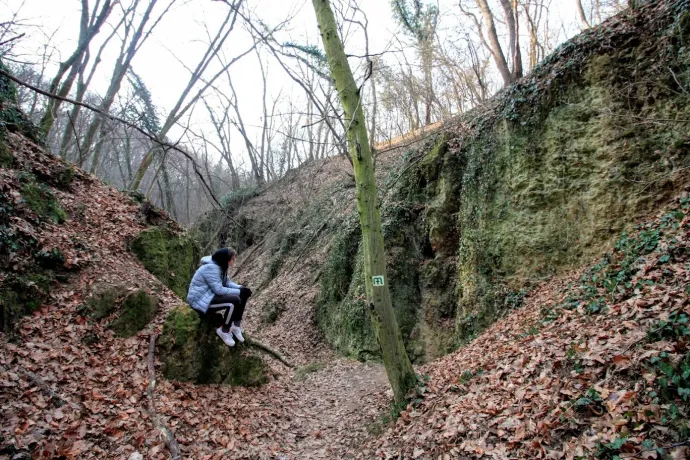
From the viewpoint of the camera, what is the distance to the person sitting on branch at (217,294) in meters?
6.48

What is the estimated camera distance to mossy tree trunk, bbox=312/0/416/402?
5695 millimetres

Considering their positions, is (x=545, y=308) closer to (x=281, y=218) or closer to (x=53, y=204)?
(x=53, y=204)

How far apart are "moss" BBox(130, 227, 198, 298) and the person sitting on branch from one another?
236cm

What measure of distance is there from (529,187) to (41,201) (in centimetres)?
975

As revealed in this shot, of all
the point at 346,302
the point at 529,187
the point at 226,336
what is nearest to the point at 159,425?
the point at 226,336

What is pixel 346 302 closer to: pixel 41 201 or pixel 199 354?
pixel 199 354

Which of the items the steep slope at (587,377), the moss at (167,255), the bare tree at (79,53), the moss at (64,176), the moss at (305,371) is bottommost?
the moss at (305,371)

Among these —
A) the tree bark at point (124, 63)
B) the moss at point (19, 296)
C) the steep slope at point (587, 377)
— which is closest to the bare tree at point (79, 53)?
the tree bark at point (124, 63)

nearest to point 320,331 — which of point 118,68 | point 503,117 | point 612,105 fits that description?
point 503,117

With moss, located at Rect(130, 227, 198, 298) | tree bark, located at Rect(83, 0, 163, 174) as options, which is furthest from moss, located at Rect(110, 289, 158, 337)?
tree bark, located at Rect(83, 0, 163, 174)

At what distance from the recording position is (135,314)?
6.21 meters

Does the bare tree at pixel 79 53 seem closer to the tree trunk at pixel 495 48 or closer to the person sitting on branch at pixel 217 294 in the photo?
the person sitting on branch at pixel 217 294

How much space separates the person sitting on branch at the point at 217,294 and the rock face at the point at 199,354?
17 centimetres

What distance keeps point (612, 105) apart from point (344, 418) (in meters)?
7.70
